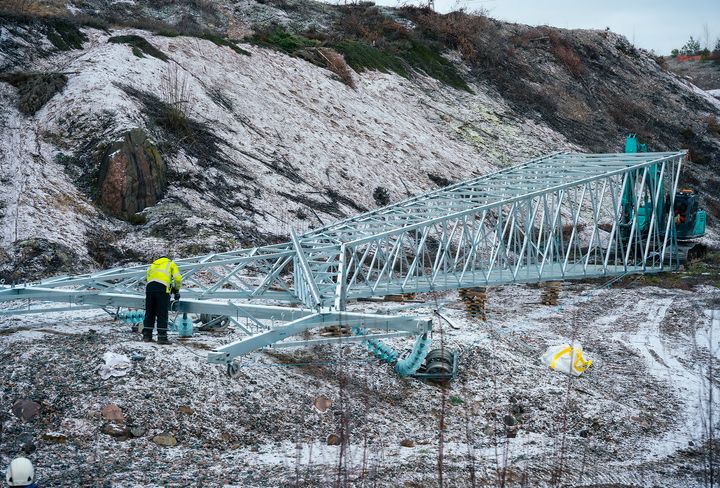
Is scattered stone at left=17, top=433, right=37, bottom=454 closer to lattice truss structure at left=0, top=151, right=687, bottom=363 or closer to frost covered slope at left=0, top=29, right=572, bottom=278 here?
lattice truss structure at left=0, top=151, right=687, bottom=363

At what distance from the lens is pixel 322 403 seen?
34.5 feet

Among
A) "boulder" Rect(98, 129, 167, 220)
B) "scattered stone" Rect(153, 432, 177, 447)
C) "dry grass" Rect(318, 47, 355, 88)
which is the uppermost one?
"dry grass" Rect(318, 47, 355, 88)

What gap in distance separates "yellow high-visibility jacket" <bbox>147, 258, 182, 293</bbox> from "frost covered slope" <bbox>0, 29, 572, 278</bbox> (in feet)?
19.4

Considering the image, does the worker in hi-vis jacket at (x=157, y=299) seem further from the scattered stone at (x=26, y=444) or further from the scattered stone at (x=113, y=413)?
the scattered stone at (x=26, y=444)

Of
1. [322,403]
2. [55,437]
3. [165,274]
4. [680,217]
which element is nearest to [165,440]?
[55,437]

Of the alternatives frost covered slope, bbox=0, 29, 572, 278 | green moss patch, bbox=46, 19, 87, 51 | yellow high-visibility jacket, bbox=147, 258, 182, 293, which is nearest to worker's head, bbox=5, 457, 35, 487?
yellow high-visibility jacket, bbox=147, 258, 182, 293

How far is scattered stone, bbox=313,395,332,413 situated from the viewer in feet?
34.2

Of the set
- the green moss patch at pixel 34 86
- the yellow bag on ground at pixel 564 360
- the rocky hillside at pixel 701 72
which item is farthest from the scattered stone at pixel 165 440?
the rocky hillside at pixel 701 72

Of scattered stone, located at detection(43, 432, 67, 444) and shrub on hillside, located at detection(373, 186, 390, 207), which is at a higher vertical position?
shrub on hillside, located at detection(373, 186, 390, 207)

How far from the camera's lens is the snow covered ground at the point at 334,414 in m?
8.52

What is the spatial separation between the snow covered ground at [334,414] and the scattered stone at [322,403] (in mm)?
85

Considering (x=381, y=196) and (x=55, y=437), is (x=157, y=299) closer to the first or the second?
(x=55, y=437)

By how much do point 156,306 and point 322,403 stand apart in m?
3.22

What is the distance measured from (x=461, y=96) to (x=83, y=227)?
75.6 ft
